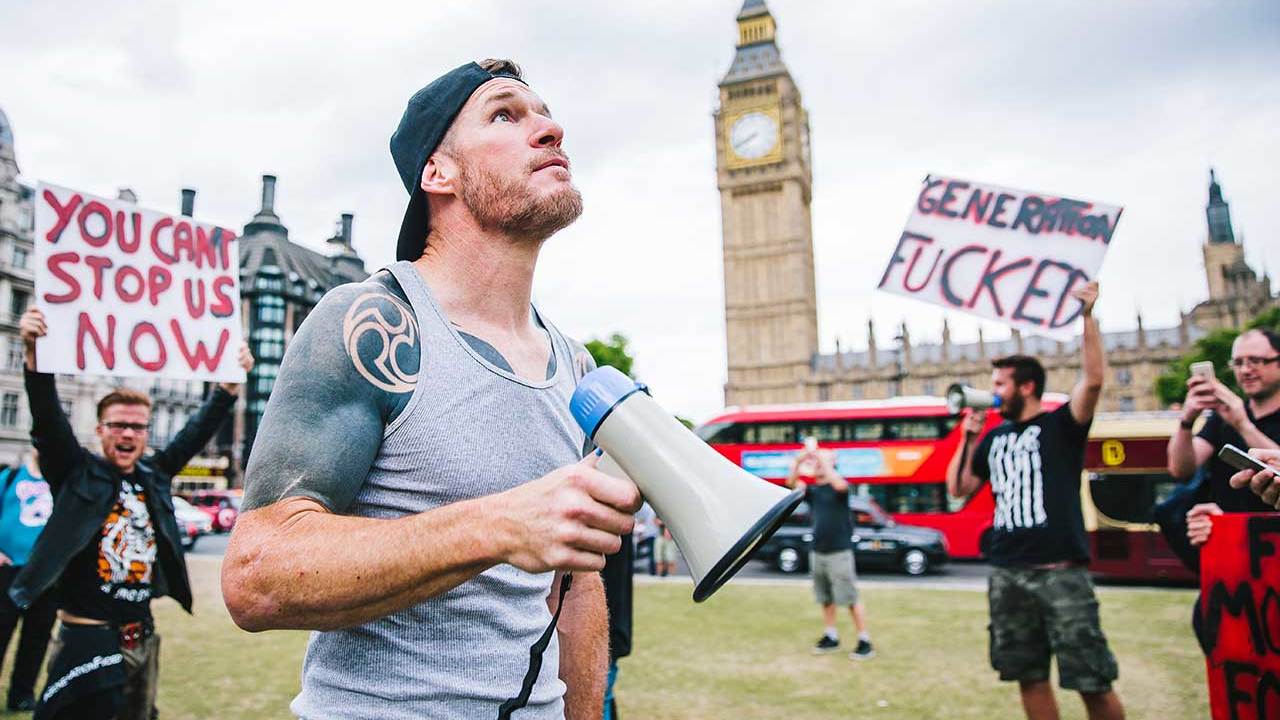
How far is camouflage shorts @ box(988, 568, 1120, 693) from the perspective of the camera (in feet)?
12.6

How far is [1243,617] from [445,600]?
3.00m

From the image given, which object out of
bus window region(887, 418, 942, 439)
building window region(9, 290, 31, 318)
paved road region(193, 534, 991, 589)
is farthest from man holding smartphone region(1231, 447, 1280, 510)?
building window region(9, 290, 31, 318)

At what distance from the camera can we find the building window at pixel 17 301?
1523 inches

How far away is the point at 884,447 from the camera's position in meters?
18.0

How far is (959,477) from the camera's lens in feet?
16.0

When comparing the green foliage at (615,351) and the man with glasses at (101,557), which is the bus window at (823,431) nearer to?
the man with glasses at (101,557)

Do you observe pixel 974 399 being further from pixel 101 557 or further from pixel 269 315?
pixel 269 315

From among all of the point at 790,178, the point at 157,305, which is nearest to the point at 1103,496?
the point at 157,305

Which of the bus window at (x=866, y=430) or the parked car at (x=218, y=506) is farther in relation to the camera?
the parked car at (x=218, y=506)

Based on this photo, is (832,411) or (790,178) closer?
(832,411)

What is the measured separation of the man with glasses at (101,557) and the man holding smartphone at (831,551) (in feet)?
18.4

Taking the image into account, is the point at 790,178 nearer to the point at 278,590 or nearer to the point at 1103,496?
the point at 1103,496

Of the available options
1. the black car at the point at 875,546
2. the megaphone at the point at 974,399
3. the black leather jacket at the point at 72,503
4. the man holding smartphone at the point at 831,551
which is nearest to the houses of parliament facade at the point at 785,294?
the black car at the point at 875,546

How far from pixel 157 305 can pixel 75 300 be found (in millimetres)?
431
